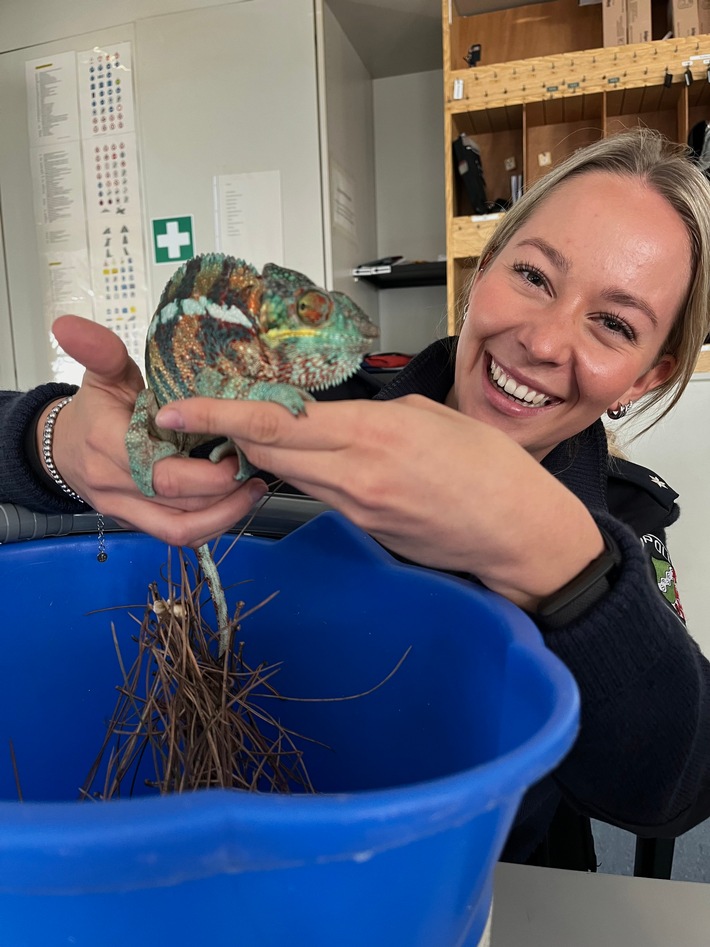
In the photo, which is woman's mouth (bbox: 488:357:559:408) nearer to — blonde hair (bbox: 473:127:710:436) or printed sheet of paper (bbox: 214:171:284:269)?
blonde hair (bbox: 473:127:710:436)

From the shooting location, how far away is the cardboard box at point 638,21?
1872mm

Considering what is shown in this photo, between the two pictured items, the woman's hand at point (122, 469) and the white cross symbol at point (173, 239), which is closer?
the woman's hand at point (122, 469)

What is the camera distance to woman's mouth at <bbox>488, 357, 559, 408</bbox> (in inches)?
32.4

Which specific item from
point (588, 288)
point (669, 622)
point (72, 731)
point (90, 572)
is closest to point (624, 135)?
point (588, 288)

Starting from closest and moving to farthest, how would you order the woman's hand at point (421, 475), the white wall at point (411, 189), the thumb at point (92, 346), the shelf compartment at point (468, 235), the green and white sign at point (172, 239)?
the woman's hand at point (421, 475), the thumb at point (92, 346), the shelf compartment at point (468, 235), the green and white sign at point (172, 239), the white wall at point (411, 189)

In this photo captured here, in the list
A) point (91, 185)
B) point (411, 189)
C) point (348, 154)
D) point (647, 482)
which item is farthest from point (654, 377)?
point (91, 185)

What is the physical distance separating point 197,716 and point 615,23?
222 centimetres

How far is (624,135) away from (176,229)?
171cm

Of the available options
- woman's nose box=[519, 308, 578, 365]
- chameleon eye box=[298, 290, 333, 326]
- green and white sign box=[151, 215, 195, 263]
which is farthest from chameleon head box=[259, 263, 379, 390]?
green and white sign box=[151, 215, 195, 263]

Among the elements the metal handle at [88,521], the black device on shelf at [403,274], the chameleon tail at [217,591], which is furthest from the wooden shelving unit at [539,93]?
the chameleon tail at [217,591]

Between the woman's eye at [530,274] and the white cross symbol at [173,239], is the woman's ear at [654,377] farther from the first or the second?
the white cross symbol at [173,239]

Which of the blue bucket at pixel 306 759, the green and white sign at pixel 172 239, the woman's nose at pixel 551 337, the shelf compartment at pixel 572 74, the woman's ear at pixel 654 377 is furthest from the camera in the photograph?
the green and white sign at pixel 172 239

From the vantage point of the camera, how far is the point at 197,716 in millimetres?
549

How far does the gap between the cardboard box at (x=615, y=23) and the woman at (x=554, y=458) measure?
128 centimetres
